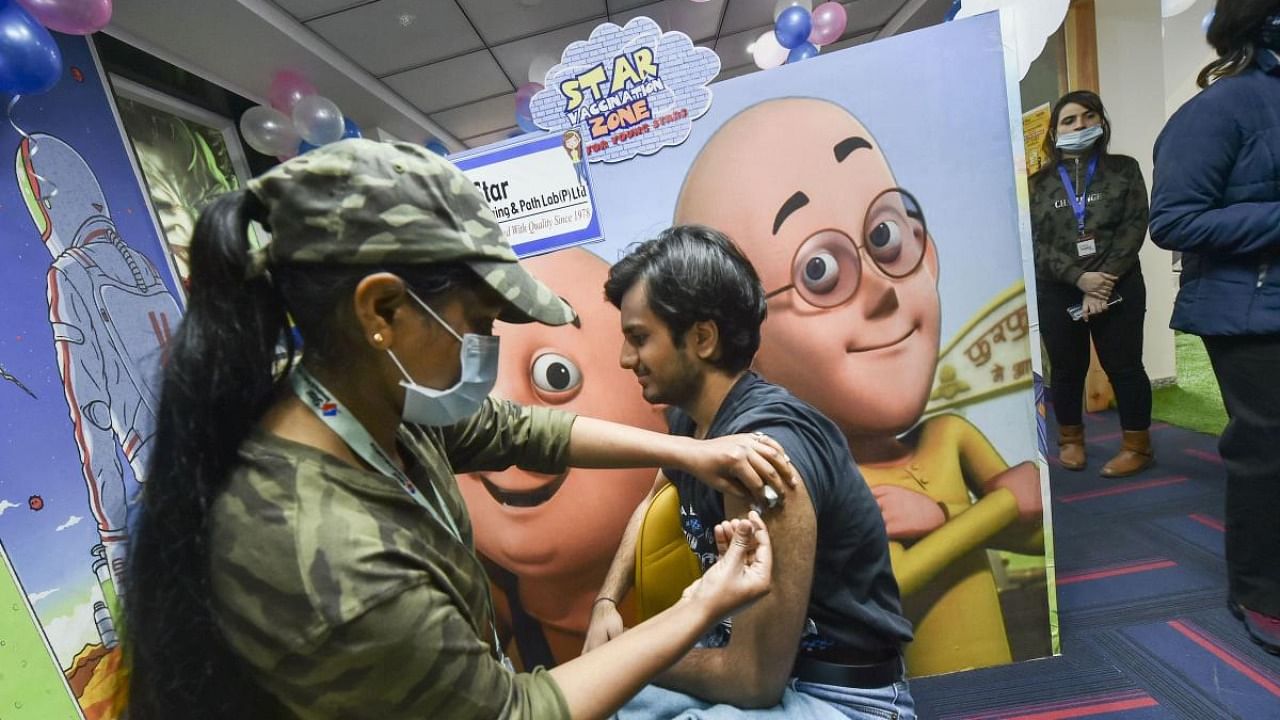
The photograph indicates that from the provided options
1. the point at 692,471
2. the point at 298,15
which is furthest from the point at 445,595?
the point at 298,15

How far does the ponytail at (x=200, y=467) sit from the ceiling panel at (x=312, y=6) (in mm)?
2786

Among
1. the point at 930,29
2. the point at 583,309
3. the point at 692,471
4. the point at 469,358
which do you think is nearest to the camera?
the point at 469,358

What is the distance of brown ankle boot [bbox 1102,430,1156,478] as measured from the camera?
2826 mm

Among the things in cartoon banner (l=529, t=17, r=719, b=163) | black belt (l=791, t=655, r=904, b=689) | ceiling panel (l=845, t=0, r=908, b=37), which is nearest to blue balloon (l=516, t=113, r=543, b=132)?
cartoon banner (l=529, t=17, r=719, b=163)

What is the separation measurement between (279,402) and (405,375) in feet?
0.48

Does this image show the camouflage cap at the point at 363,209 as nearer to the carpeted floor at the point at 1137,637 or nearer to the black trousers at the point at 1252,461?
the carpeted floor at the point at 1137,637

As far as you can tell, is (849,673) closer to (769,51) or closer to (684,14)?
(769,51)

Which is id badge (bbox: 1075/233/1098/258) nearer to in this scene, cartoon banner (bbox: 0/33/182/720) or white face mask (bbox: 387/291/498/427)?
white face mask (bbox: 387/291/498/427)

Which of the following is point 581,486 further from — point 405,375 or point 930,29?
point 930,29

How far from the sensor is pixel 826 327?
1.57 m

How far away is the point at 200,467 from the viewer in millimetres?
655

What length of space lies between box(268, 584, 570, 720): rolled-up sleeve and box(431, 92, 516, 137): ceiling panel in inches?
173

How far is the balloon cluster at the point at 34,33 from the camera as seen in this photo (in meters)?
1.37

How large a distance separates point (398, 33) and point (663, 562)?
10.6 ft
